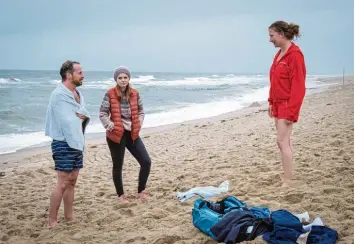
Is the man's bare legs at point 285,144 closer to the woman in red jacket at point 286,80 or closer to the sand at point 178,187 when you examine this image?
the woman in red jacket at point 286,80

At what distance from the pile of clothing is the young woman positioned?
4.86ft

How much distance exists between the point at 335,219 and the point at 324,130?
5131 millimetres

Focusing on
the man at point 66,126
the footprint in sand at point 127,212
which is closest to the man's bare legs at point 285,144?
the footprint in sand at point 127,212

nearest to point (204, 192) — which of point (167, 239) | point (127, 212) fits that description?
point (127, 212)

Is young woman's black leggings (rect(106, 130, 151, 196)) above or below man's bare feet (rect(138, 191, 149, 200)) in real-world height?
above

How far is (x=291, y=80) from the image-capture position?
4105 mm

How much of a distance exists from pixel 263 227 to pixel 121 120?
7.17ft

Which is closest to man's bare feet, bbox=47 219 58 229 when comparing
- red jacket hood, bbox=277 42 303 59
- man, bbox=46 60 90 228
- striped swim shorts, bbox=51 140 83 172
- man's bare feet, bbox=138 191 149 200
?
man, bbox=46 60 90 228

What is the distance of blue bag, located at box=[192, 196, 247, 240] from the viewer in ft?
10.8

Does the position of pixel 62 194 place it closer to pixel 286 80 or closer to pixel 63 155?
pixel 63 155

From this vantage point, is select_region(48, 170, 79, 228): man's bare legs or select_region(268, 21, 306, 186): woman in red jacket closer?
select_region(48, 170, 79, 228): man's bare legs

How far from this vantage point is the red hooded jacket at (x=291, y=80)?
4.04 meters

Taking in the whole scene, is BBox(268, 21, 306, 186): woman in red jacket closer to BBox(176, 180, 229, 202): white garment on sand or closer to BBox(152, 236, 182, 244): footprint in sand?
BBox(176, 180, 229, 202): white garment on sand

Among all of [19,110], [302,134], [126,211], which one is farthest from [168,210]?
[19,110]
